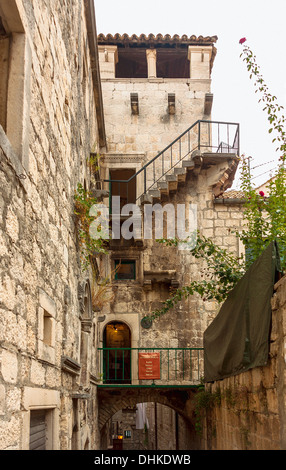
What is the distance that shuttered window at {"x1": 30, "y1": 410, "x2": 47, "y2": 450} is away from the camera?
441 centimetres

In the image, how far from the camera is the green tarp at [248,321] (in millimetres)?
5664

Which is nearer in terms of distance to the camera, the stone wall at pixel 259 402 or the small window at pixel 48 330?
the small window at pixel 48 330

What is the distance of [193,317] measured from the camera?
42.3ft

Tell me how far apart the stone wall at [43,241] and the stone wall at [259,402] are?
2251 mm

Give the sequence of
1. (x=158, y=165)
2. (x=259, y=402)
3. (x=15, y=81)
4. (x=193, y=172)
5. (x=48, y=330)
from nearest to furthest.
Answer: (x=15, y=81) < (x=48, y=330) < (x=259, y=402) < (x=193, y=172) < (x=158, y=165)

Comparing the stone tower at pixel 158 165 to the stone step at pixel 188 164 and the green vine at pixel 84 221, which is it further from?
the green vine at pixel 84 221

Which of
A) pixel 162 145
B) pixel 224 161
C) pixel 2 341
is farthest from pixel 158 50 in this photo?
pixel 2 341

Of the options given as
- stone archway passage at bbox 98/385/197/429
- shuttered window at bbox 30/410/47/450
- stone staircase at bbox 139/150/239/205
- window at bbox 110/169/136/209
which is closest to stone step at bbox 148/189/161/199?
stone staircase at bbox 139/150/239/205

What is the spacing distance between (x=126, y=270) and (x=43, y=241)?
921cm

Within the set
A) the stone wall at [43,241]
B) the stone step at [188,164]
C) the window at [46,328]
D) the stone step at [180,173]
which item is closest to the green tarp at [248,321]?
the stone wall at [43,241]

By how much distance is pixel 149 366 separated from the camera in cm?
1255

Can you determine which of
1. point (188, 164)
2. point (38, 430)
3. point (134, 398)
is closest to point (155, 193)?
point (188, 164)

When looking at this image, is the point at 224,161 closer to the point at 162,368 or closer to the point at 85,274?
the point at 162,368

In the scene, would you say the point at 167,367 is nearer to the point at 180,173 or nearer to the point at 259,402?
the point at 180,173
